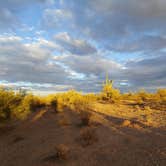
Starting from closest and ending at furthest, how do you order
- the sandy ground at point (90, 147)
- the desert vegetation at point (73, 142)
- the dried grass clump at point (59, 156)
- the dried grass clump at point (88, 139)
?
the sandy ground at point (90, 147), the desert vegetation at point (73, 142), the dried grass clump at point (59, 156), the dried grass clump at point (88, 139)

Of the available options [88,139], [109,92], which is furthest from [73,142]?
[109,92]

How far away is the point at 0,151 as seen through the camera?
11289 mm

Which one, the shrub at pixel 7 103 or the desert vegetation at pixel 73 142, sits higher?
the shrub at pixel 7 103

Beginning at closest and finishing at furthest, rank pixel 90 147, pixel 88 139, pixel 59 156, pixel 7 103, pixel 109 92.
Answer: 1. pixel 59 156
2. pixel 90 147
3. pixel 88 139
4. pixel 7 103
5. pixel 109 92

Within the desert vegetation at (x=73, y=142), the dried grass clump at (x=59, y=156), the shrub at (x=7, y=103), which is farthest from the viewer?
the shrub at (x=7, y=103)

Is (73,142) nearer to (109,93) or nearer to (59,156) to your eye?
(59,156)

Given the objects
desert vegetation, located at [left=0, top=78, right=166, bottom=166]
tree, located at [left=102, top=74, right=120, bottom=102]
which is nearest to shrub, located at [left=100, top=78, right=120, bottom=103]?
tree, located at [left=102, top=74, right=120, bottom=102]

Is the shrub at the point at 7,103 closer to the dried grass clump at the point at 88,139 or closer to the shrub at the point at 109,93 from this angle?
the dried grass clump at the point at 88,139

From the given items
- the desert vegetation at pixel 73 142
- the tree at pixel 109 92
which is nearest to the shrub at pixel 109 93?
the tree at pixel 109 92

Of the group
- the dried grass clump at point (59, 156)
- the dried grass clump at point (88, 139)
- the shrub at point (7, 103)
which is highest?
the shrub at point (7, 103)

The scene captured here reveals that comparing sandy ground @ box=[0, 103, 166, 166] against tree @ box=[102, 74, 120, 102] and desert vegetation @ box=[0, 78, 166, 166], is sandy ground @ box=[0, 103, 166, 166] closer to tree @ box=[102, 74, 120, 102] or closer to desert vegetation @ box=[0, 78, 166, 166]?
desert vegetation @ box=[0, 78, 166, 166]

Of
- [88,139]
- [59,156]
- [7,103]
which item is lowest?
[59,156]

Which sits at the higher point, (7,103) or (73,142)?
(7,103)

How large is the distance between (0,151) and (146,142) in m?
7.49
